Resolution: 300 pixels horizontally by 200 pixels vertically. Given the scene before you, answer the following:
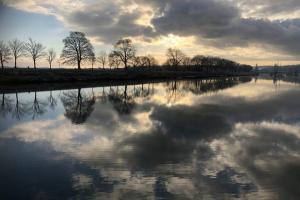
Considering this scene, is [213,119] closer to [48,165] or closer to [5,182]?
[48,165]

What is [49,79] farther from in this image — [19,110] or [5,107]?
[19,110]

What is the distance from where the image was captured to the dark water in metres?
12.5

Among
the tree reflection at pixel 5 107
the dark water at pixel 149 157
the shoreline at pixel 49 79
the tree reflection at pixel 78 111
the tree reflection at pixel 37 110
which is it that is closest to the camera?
the dark water at pixel 149 157

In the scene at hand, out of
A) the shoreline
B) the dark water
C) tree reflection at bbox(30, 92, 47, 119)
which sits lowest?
the dark water

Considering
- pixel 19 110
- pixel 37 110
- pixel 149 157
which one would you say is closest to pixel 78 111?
pixel 37 110

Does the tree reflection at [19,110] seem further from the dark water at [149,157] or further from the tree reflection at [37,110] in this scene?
the dark water at [149,157]

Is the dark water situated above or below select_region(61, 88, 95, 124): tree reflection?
below

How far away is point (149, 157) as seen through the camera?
56.1 feet

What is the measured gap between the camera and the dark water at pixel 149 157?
12469mm

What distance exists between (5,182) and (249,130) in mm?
18773

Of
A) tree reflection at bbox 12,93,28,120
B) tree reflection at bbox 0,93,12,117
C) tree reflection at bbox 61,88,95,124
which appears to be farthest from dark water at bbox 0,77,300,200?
tree reflection at bbox 0,93,12,117

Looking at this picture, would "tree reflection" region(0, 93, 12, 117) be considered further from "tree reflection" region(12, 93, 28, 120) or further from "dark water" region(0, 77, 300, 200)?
"dark water" region(0, 77, 300, 200)

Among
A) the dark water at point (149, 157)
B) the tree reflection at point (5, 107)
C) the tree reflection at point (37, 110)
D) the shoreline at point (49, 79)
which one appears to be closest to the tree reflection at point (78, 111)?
the dark water at point (149, 157)

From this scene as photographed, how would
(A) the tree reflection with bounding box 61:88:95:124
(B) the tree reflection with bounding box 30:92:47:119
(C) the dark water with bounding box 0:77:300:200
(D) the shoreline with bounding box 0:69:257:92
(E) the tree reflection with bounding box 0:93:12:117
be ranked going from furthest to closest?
(D) the shoreline with bounding box 0:69:257:92 → (E) the tree reflection with bounding box 0:93:12:117 → (B) the tree reflection with bounding box 30:92:47:119 → (A) the tree reflection with bounding box 61:88:95:124 → (C) the dark water with bounding box 0:77:300:200
